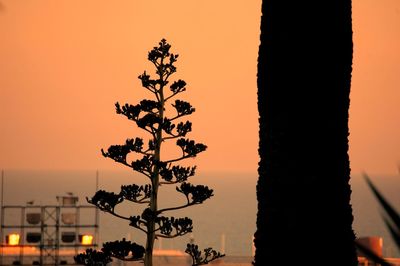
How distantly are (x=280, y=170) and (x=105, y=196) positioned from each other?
1477 cm

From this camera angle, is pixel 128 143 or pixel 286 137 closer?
pixel 286 137

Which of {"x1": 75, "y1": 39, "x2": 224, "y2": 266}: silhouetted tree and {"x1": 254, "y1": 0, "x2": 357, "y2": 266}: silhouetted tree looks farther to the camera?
{"x1": 75, "y1": 39, "x2": 224, "y2": 266}: silhouetted tree

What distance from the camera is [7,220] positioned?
184625 mm

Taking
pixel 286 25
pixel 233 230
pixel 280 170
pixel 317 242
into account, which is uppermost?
pixel 233 230

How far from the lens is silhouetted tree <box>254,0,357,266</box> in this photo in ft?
20.0

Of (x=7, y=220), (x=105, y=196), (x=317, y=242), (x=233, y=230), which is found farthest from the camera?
(x=7, y=220)

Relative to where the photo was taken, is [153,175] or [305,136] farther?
[153,175]

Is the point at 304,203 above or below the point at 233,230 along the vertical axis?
below

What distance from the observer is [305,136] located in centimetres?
616

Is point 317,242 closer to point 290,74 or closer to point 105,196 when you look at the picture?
point 290,74

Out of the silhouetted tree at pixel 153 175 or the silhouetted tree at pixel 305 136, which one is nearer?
the silhouetted tree at pixel 305 136

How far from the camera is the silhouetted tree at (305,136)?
6.10 m

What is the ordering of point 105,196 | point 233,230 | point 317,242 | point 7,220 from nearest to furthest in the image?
point 317,242 < point 105,196 < point 233,230 < point 7,220

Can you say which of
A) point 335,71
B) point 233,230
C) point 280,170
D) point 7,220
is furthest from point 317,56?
point 7,220
